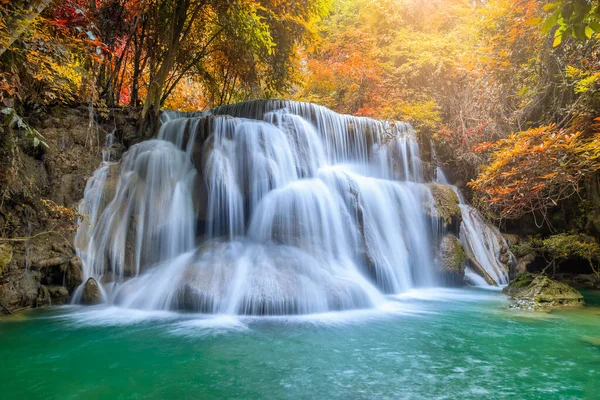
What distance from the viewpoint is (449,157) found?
1324 cm

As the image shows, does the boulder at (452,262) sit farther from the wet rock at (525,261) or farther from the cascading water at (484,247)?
the wet rock at (525,261)

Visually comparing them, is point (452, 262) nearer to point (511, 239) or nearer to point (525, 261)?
point (525, 261)

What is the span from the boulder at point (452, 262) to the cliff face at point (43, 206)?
796cm

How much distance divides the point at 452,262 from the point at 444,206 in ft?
5.22

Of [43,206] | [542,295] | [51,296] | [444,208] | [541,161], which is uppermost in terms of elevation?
[541,161]

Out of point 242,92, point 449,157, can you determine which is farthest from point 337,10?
point 449,157

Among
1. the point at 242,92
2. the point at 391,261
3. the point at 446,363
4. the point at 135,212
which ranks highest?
the point at 242,92

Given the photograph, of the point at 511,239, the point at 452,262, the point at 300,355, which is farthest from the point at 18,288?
the point at 511,239

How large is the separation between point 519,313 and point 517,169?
2.47 m

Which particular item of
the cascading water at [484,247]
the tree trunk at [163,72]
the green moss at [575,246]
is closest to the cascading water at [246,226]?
the tree trunk at [163,72]

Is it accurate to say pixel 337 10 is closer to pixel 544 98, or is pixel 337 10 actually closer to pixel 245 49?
pixel 245 49

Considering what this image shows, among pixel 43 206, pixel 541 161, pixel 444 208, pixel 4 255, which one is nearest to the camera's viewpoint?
pixel 4 255

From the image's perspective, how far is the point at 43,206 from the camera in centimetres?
659

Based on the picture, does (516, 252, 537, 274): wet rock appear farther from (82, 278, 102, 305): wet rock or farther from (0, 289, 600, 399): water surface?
(82, 278, 102, 305): wet rock
